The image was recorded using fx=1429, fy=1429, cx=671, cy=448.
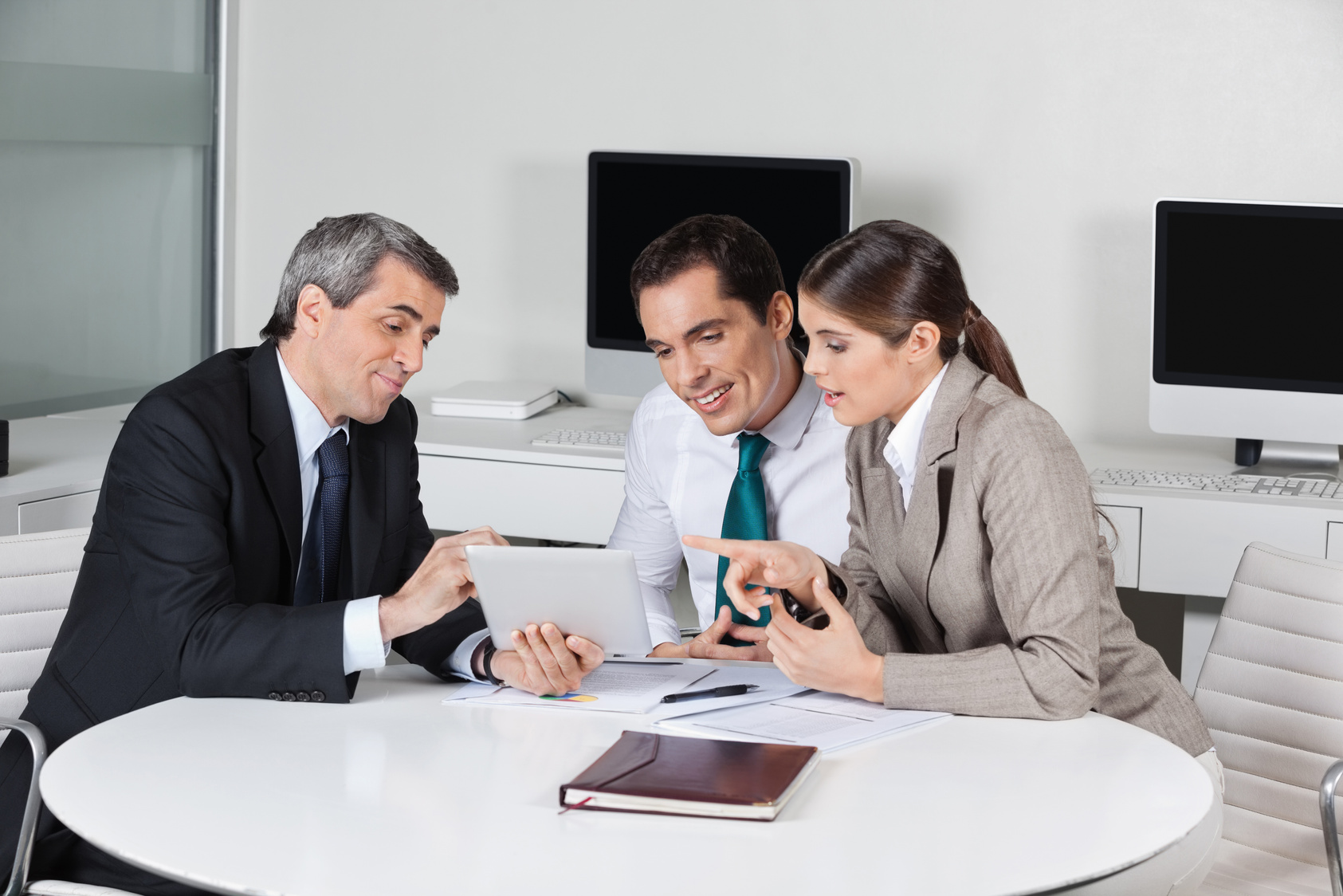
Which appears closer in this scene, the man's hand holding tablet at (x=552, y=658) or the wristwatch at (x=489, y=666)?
the man's hand holding tablet at (x=552, y=658)

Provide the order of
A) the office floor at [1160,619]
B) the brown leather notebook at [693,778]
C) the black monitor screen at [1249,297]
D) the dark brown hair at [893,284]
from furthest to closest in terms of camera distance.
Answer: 1. the office floor at [1160,619]
2. the black monitor screen at [1249,297]
3. the dark brown hair at [893,284]
4. the brown leather notebook at [693,778]

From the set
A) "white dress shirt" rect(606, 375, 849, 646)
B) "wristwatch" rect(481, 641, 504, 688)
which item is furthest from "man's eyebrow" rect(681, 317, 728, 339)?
"wristwatch" rect(481, 641, 504, 688)

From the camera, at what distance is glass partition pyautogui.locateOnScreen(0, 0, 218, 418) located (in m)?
3.64

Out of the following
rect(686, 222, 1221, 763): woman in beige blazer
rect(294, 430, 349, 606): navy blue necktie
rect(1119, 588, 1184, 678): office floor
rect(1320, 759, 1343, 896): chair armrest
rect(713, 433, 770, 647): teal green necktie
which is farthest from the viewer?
rect(1119, 588, 1184, 678): office floor

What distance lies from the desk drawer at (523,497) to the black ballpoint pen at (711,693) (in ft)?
4.87

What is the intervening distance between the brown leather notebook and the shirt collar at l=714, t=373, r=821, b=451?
3.35 ft

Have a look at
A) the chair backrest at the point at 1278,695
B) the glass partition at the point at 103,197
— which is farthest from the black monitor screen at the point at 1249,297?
the glass partition at the point at 103,197

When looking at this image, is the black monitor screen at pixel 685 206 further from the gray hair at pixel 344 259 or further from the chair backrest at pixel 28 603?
the chair backrest at pixel 28 603

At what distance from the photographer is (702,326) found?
2.37m

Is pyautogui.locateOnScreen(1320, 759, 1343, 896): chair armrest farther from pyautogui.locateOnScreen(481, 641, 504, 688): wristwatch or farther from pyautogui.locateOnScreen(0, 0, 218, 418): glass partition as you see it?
pyautogui.locateOnScreen(0, 0, 218, 418): glass partition

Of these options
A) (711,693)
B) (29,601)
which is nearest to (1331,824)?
(711,693)

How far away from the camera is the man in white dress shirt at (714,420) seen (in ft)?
7.80

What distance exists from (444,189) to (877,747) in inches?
110

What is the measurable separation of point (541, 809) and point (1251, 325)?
231 cm
